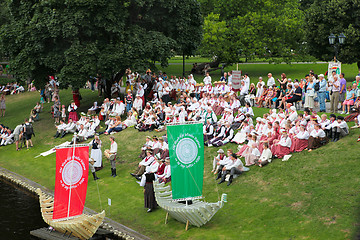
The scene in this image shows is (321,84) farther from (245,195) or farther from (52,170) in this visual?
(52,170)

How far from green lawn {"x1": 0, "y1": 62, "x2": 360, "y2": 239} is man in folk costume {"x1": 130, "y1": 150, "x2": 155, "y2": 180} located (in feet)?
1.53

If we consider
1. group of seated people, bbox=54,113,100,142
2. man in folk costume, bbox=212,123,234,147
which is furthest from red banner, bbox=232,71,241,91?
group of seated people, bbox=54,113,100,142

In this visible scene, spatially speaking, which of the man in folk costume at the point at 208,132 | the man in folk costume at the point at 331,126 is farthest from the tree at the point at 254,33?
the man in folk costume at the point at 331,126

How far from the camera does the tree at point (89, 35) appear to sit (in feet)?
114

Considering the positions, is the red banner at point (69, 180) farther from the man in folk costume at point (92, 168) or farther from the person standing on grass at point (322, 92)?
the person standing on grass at point (322, 92)

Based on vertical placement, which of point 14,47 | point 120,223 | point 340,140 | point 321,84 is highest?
point 14,47

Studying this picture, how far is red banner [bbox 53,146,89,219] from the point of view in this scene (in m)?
19.2

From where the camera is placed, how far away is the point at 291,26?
49.4 m

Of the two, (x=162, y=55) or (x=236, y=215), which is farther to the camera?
(x=162, y=55)

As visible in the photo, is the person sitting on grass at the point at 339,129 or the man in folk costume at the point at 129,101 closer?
the person sitting on grass at the point at 339,129

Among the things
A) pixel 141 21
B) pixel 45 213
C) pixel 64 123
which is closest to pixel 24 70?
pixel 64 123

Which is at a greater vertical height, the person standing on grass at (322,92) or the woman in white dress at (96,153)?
the person standing on grass at (322,92)

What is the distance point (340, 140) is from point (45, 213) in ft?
44.9

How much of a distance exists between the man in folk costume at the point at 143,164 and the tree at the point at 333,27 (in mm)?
24373
